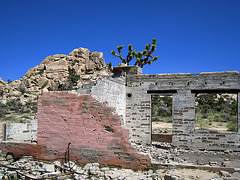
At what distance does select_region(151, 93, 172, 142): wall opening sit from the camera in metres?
14.1

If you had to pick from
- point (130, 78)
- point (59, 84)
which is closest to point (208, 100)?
point (59, 84)

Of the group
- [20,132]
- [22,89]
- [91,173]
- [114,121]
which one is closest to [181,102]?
[114,121]

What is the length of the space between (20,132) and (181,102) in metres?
7.52

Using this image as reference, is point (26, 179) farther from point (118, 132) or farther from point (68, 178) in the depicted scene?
point (118, 132)

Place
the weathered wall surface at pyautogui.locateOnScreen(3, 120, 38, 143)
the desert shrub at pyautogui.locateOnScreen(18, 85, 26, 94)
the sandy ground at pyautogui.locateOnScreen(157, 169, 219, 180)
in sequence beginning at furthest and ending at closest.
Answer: the desert shrub at pyautogui.locateOnScreen(18, 85, 26, 94)
the weathered wall surface at pyautogui.locateOnScreen(3, 120, 38, 143)
the sandy ground at pyautogui.locateOnScreen(157, 169, 219, 180)

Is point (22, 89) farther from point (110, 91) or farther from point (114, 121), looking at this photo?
point (114, 121)

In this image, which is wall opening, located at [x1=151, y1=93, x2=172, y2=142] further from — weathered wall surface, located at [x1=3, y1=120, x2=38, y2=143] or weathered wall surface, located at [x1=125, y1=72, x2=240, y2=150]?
weathered wall surface, located at [x1=3, y1=120, x2=38, y2=143]

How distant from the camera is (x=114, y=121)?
7766mm

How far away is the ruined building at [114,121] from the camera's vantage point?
7879 mm

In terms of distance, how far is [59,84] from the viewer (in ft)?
123

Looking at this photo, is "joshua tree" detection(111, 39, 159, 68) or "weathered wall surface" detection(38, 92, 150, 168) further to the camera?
"joshua tree" detection(111, 39, 159, 68)

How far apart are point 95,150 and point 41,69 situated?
36.5 m

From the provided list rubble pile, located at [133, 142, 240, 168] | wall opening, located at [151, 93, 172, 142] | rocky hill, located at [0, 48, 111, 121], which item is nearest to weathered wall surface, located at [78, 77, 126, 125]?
wall opening, located at [151, 93, 172, 142]

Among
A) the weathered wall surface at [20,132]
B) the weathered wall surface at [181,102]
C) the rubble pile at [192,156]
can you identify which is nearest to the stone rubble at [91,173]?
the rubble pile at [192,156]
